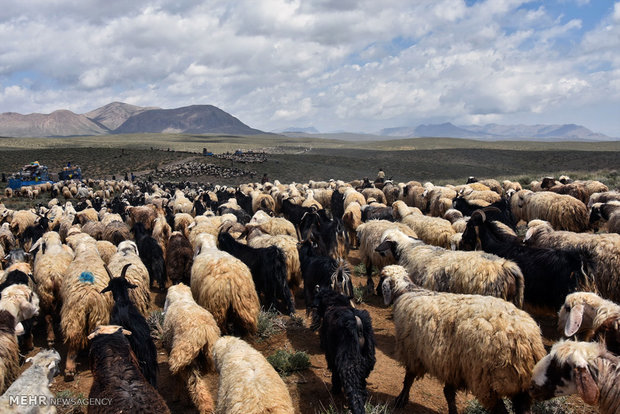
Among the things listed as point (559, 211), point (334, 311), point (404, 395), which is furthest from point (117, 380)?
point (559, 211)

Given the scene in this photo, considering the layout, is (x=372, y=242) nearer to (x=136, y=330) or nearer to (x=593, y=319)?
(x=593, y=319)

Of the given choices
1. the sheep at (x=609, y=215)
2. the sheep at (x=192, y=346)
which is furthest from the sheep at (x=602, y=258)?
the sheep at (x=192, y=346)

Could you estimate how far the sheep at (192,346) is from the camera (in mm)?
4664

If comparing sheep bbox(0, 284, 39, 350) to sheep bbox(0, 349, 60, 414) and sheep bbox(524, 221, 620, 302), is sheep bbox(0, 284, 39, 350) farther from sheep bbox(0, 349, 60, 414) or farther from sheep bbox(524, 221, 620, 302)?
sheep bbox(524, 221, 620, 302)

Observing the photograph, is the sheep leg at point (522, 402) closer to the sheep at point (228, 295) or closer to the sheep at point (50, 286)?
the sheep at point (228, 295)

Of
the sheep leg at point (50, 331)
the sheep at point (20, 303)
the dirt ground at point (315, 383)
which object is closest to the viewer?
the dirt ground at point (315, 383)

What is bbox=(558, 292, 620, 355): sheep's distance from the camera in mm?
4059

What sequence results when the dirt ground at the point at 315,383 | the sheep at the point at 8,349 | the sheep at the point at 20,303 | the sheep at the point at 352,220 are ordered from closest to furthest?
the dirt ground at the point at 315,383 → the sheep at the point at 8,349 → the sheep at the point at 20,303 → the sheep at the point at 352,220

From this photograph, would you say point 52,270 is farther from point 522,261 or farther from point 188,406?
point 522,261

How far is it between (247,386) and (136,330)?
6.95 feet

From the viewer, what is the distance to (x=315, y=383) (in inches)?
213

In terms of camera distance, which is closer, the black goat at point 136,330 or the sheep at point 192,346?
the sheep at point 192,346

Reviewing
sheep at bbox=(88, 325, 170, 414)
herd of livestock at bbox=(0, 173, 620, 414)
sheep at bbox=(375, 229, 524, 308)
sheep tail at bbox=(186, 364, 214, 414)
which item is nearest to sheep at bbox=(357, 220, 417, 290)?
herd of livestock at bbox=(0, 173, 620, 414)

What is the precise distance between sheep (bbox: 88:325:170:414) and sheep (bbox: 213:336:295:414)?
1.96ft
